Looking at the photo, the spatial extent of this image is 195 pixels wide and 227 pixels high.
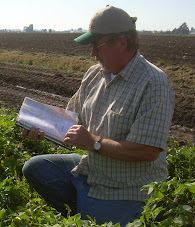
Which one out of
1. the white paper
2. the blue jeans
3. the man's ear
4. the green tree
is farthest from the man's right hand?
the green tree

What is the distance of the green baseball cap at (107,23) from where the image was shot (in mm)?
2779

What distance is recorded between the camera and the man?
8.68 ft

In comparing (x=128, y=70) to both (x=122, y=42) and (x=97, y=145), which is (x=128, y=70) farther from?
(x=97, y=145)

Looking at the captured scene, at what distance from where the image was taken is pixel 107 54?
2826 mm

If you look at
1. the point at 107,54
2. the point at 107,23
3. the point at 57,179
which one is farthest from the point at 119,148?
the point at 107,23

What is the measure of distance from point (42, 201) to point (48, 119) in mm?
674

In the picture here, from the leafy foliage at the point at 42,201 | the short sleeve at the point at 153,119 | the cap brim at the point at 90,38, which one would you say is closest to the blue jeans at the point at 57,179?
the leafy foliage at the point at 42,201

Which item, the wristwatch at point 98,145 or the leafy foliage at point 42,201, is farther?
the wristwatch at point 98,145

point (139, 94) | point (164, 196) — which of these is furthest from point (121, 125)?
point (164, 196)

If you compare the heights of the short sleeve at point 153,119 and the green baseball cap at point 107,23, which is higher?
the green baseball cap at point 107,23

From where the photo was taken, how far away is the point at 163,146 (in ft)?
8.68

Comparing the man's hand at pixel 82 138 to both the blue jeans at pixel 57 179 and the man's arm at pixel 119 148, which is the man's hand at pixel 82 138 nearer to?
the man's arm at pixel 119 148

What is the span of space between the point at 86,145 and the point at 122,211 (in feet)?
1.74

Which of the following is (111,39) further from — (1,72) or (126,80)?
(1,72)
